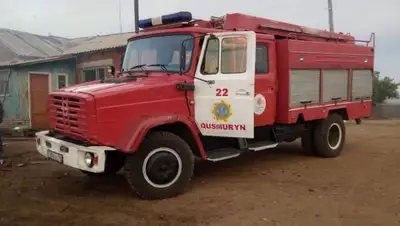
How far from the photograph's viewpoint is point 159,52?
6738mm

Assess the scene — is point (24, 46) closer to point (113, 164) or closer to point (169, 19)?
point (169, 19)

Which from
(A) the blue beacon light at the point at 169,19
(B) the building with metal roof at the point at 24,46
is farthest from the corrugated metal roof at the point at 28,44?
(A) the blue beacon light at the point at 169,19

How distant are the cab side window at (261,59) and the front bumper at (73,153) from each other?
9.94ft

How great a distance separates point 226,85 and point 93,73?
37.4 ft

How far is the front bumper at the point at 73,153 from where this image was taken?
538cm

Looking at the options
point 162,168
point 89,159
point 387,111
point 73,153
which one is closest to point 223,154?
point 162,168

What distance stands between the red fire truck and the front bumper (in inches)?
0.5

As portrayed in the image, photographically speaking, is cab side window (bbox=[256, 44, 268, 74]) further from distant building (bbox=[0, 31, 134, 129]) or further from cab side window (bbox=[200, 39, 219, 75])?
distant building (bbox=[0, 31, 134, 129])

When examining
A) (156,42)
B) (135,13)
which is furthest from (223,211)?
(135,13)

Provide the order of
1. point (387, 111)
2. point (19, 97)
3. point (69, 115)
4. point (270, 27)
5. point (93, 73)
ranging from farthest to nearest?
point (387, 111) → point (93, 73) → point (19, 97) → point (270, 27) → point (69, 115)

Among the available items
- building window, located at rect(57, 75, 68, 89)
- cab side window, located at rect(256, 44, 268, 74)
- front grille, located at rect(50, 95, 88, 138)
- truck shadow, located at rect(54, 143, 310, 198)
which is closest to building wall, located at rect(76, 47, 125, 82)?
building window, located at rect(57, 75, 68, 89)

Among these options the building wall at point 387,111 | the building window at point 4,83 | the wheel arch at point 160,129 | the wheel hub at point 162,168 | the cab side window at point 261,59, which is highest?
the cab side window at point 261,59

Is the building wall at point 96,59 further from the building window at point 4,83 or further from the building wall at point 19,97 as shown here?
the building window at point 4,83

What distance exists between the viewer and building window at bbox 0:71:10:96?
15.7 m
